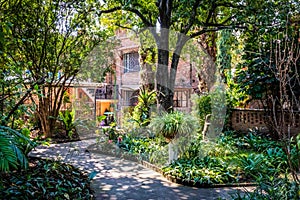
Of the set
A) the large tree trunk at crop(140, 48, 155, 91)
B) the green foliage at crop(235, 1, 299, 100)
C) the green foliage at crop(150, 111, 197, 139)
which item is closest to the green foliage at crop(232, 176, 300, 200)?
the green foliage at crop(150, 111, 197, 139)

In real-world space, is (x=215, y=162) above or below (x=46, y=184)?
below

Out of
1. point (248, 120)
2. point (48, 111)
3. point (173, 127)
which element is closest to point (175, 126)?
point (173, 127)

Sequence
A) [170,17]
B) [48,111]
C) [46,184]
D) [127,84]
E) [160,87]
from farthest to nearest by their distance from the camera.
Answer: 1. [127,84]
2. [48,111]
3. [160,87]
4. [170,17]
5. [46,184]

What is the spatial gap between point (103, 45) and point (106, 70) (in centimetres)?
113

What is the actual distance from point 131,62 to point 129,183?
10124 mm

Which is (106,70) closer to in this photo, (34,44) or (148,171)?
(34,44)

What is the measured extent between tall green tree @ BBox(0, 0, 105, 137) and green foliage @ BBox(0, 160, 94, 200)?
121 inches

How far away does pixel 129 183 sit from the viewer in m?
4.35

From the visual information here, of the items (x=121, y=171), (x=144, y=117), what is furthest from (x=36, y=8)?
(x=121, y=171)

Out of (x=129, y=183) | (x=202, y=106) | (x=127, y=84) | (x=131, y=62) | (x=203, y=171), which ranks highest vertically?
(x=131, y=62)

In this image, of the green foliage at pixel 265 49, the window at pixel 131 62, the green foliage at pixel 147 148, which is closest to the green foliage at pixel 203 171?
the green foliage at pixel 147 148

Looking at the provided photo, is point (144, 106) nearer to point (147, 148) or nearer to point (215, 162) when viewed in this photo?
point (147, 148)

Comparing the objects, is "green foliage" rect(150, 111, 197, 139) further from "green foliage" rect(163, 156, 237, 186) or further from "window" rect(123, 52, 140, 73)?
"window" rect(123, 52, 140, 73)

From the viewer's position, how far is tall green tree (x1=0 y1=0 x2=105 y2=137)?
708 centimetres
